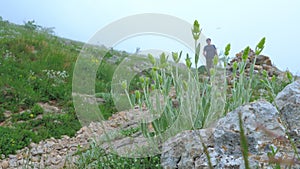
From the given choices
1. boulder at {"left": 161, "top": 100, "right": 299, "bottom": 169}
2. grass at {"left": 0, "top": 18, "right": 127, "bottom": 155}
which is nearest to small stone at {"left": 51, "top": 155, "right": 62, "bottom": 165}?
grass at {"left": 0, "top": 18, "right": 127, "bottom": 155}

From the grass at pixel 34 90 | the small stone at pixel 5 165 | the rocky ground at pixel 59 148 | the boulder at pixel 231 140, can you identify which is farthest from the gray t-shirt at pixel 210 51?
the boulder at pixel 231 140

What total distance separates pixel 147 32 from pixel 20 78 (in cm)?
541

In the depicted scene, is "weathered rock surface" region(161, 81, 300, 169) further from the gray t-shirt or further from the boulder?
the gray t-shirt

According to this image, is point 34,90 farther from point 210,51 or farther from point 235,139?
point 235,139

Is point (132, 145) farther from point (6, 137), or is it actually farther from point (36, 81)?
point (36, 81)

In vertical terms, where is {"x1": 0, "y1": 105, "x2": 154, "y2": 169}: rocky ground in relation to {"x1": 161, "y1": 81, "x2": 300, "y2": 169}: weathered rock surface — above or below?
below

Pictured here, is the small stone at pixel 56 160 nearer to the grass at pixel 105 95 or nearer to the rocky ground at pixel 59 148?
the rocky ground at pixel 59 148

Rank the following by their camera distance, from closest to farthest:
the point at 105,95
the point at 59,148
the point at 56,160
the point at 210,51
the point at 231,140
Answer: the point at 231,140, the point at 56,160, the point at 59,148, the point at 105,95, the point at 210,51

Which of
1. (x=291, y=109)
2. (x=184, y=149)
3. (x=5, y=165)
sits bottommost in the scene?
(x=5, y=165)

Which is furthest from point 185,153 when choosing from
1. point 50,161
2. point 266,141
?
point 50,161

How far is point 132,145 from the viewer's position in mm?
3512

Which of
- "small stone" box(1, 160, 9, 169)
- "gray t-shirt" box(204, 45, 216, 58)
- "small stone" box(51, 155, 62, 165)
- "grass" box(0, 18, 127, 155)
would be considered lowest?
"small stone" box(1, 160, 9, 169)

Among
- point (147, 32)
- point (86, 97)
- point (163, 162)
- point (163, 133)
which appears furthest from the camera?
point (86, 97)

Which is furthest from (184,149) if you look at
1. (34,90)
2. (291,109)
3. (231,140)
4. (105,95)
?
(34,90)
